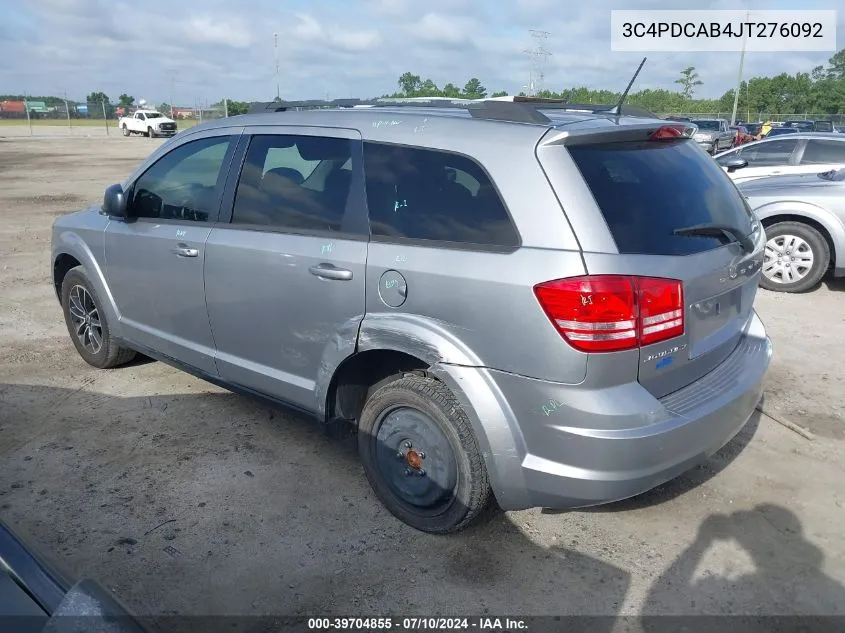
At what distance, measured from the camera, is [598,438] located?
99.8 inches

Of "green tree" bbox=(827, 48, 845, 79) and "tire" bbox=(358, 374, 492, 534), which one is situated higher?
"green tree" bbox=(827, 48, 845, 79)

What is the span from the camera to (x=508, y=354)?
2631 millimetres

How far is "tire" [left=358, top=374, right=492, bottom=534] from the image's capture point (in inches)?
114

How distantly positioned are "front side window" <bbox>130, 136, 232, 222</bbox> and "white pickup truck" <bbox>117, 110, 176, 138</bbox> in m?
42.7

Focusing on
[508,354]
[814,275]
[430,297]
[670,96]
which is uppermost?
[670,96]

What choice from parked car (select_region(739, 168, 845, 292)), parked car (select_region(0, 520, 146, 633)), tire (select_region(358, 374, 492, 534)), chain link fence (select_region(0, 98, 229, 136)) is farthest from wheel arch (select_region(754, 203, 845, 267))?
chain link fence (select_region(0, 98, 229, 136))

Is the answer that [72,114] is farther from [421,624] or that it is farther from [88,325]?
[421,624]

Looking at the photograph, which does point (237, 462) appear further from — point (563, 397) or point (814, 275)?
point (814, 275)

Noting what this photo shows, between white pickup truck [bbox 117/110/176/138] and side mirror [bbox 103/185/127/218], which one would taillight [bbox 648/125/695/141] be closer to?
side mirror [bbox 103/185/127/218]

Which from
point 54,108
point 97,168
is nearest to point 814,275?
point 97,168

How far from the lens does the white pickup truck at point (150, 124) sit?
142ft

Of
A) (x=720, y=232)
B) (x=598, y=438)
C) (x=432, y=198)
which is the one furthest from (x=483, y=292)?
(x=720, y=232)

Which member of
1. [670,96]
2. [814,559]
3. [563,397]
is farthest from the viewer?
[670,96]

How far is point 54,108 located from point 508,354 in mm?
59859
